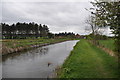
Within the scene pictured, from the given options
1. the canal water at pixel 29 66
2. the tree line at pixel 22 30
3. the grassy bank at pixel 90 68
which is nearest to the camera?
the grassy bank at pixel 90 68

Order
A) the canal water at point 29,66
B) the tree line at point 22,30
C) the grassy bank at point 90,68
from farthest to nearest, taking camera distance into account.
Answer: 1. the tree line at point 22,30
2. the canal water at point 29,66
3. the grassy bank at point 90,68

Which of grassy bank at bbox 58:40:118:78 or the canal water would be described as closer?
grassy bank at bbox 58:40:118:78

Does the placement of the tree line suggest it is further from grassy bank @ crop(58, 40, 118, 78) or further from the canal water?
grassy bank @ crop(58, 40, 118, 78)

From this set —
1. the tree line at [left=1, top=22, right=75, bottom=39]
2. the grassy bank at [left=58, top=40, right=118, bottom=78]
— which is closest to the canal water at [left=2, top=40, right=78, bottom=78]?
the grassy bank at [left=58, top=40, right=118, bottom=78]

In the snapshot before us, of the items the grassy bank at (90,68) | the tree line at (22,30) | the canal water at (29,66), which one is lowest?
the canal water at (29,66)

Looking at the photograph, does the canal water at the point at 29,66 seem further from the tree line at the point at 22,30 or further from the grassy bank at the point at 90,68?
the tree line at the point at 22,30

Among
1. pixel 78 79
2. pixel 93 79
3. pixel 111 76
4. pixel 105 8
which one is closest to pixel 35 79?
pixel 78 79

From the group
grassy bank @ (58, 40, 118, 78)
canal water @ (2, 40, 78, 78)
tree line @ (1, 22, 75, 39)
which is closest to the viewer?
grassy bank @ (58, 40, 118, 78)

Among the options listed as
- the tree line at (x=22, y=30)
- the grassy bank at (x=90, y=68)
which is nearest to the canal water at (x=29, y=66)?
the grassy bank at (x=90, y=68)

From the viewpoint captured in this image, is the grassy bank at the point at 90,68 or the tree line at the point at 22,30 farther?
the tree line at the point at 22,30

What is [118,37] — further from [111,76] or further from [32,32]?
[32,32]

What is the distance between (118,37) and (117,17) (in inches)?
53.3

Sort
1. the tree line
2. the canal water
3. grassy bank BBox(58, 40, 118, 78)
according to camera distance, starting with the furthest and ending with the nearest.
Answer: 1. the tree line
2. the canal water
3. grassy bank BBox(58, 40, 118, 78)

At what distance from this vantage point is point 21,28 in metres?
88.2
